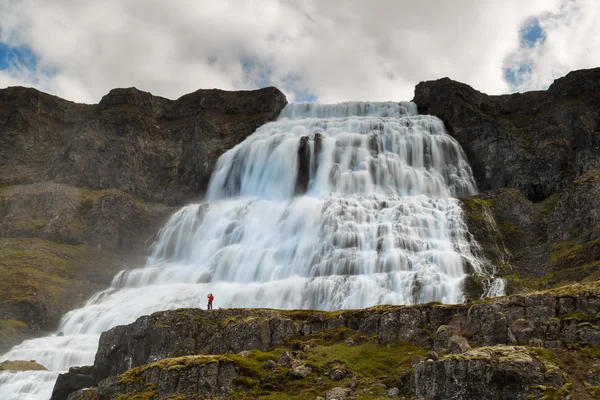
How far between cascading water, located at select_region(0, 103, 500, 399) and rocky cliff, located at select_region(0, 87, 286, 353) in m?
4.31

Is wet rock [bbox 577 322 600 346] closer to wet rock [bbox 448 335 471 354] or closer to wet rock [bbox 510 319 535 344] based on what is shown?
wet rock [bbox 510 319 535 344]

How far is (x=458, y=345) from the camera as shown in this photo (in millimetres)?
23703

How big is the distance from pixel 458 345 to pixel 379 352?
17.1 ft

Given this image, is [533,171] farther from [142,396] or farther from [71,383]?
[142,396]

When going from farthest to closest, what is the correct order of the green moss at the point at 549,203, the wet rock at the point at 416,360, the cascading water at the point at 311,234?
1. the green moss at the point at 549,203
2. the cascading water at the point at 311,234
3. the wet rock at the point at 416,360

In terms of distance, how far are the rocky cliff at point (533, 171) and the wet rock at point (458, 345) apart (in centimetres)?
2076

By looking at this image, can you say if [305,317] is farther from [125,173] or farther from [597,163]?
[125,173]

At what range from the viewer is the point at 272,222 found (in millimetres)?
71000

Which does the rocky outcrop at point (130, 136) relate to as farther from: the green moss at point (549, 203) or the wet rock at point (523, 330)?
the wet rock at point (523, 330)

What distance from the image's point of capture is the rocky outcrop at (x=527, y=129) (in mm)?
74688

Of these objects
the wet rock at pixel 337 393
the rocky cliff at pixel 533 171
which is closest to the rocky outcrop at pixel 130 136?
the rocky cliff at pixel 533 171

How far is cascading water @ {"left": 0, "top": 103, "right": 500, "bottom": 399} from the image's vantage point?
4959 cm

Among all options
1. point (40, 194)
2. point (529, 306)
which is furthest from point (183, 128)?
point (529, 306)

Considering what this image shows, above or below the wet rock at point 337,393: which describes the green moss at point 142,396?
below
